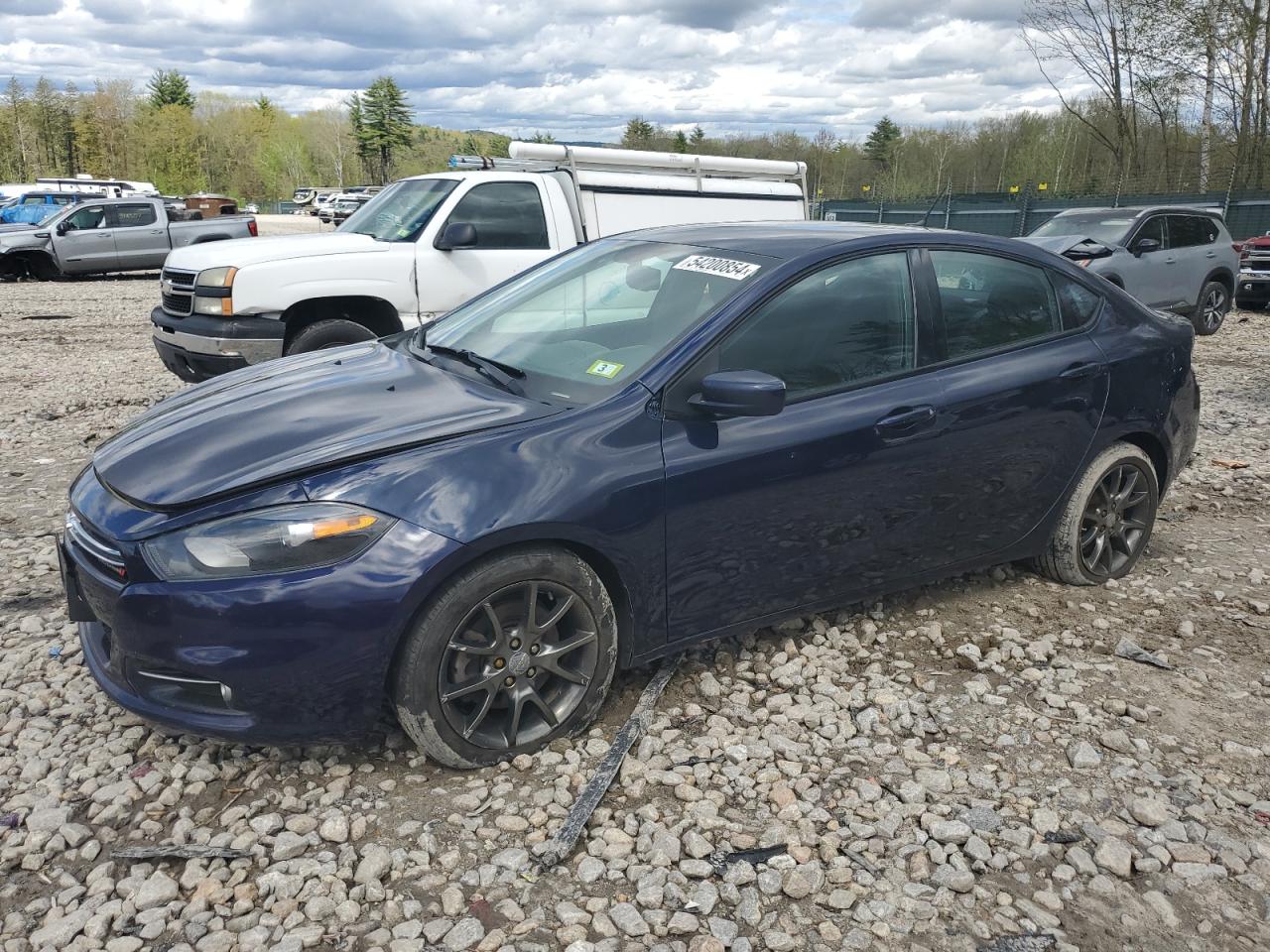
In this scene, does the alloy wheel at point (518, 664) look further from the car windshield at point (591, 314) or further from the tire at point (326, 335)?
the tire at point (326, 335)

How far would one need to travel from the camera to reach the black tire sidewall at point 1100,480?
427 centimetres

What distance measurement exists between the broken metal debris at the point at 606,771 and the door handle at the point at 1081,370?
2002 mm

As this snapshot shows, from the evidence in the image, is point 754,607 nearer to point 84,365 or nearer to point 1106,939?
point 1106,939

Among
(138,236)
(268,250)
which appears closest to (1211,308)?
(268,250)

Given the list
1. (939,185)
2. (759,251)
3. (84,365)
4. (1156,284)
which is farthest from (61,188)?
(939,185)

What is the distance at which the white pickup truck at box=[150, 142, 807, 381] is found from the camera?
718 centimetres

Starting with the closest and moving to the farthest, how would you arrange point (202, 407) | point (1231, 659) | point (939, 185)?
1. point (202, 407)
2. point (1231, 659)
3. point (939, 185)

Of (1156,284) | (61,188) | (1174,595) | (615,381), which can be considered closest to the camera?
(615,381)

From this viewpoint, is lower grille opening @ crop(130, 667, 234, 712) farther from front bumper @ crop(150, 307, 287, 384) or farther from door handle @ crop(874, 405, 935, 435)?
front bumper @ crop(150, 307, 287, 384)

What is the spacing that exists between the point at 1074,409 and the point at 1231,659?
3.83 feet

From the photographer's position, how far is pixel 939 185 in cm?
6481

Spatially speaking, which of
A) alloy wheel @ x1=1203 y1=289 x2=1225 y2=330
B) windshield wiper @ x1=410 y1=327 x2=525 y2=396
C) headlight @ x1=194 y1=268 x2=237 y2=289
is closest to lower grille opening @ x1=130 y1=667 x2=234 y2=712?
windshield wiper @ x1=410 y1=327 x2=525 y2=396

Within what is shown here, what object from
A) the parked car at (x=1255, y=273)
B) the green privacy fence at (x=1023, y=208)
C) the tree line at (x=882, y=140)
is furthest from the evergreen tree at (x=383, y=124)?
the parked car at (x=1255, y=273)

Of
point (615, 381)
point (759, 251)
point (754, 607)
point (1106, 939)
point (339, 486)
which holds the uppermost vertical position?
point (759, 251)
